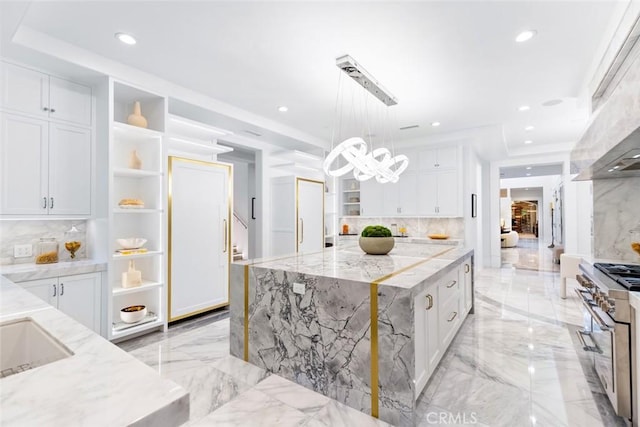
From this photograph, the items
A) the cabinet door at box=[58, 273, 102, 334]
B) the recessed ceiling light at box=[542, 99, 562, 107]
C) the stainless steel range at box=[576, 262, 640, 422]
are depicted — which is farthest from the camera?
the recessed ceiling light at box=[542, 99, 562, 107]

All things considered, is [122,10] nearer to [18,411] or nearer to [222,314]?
[18,411]

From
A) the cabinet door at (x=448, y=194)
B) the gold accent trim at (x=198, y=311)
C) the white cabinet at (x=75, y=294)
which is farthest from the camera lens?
the cabinet door at (x=448, y=194)

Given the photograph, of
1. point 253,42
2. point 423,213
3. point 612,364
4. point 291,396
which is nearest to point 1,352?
point 291,396

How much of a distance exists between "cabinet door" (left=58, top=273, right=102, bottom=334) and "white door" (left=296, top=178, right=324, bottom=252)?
3.03 meters

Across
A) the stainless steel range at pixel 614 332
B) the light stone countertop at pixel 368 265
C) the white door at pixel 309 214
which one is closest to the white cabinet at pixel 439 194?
the white door at pixel 309 214

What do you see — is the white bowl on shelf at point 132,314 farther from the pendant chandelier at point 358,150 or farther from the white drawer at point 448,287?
the white drawer at point 448,287

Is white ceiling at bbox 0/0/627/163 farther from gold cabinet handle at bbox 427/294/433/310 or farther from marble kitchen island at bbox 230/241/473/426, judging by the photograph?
gold cabinet handle at bbox 427/294/433/310

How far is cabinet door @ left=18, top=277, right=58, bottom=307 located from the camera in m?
2.65

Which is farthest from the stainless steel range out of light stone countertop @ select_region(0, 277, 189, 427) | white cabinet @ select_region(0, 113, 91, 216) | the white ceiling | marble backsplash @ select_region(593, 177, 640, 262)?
white cabinet @ select_region(0, 113, 91, 216)

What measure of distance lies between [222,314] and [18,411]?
368cm

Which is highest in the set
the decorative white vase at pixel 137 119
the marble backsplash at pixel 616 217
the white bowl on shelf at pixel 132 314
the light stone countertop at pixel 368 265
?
the decorative white vase at pixel 137 119

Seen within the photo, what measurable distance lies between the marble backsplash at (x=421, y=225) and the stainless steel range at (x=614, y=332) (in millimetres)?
3911

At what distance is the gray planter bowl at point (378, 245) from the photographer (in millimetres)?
3057

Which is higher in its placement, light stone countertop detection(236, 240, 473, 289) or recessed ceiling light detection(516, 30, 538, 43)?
recessed ceiling light detection(516, 30, 538, 43)
